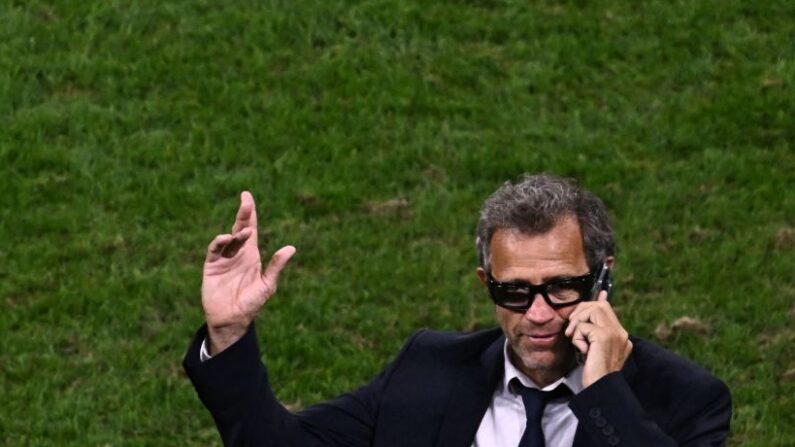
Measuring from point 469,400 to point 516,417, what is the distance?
0.45ft

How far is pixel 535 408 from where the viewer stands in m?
5.64

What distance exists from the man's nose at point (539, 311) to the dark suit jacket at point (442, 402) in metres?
0.25

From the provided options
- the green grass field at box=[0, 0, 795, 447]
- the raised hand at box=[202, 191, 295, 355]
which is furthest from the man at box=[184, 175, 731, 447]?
the green grass field at box=[0, 0, 795, 447]

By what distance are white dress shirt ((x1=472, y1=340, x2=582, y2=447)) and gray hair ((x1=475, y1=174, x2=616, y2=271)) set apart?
0.31 meters

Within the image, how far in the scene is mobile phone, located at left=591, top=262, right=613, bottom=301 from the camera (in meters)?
5.62

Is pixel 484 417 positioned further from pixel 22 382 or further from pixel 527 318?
pixel 22 382

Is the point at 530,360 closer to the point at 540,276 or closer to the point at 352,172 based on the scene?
the point at 540,276

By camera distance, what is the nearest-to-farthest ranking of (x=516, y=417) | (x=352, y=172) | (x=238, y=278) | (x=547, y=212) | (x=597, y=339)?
(x=597, y=339) < (x=238, y=278) < (x=547, y=212) < (x=516, y=417) < (x=352, y=172)

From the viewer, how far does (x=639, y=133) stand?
10969 mm

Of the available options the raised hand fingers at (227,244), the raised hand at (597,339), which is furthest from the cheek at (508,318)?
the raised hand fingers at (227,244)

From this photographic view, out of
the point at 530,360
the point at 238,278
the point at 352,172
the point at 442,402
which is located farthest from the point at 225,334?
the point at 352,172

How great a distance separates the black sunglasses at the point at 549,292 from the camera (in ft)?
18.2

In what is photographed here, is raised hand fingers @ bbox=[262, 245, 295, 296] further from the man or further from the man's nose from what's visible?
the man's nose

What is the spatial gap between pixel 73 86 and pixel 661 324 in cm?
367
